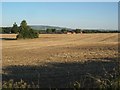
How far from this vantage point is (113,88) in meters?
6.34

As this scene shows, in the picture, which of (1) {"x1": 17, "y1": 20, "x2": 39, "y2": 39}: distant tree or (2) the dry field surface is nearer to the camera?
(2) the dry field surface

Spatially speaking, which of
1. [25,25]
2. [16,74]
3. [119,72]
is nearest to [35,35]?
[25,25]

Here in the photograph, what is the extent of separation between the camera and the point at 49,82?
1207 cm

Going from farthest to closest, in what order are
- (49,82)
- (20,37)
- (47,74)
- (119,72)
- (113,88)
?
(20,37), (47,74), (49,82), (119,72), (113,88)

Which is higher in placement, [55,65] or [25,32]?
[25,32]

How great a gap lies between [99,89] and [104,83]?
11.0 inches

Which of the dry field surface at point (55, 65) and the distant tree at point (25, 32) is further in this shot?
the distant tree at point (25, 32)

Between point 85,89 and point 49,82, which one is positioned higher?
point 85,89

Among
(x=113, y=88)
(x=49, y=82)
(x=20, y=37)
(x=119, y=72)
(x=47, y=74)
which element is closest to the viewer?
(x=113, y=88)

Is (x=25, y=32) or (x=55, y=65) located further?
(x=25, y=32)

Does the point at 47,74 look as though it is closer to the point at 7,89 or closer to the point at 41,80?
the point at 41,80

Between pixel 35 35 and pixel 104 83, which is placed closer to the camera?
pixel 104 83

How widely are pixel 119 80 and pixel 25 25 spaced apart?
64657 mm

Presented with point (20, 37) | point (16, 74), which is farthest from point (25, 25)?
point (16, 74)
